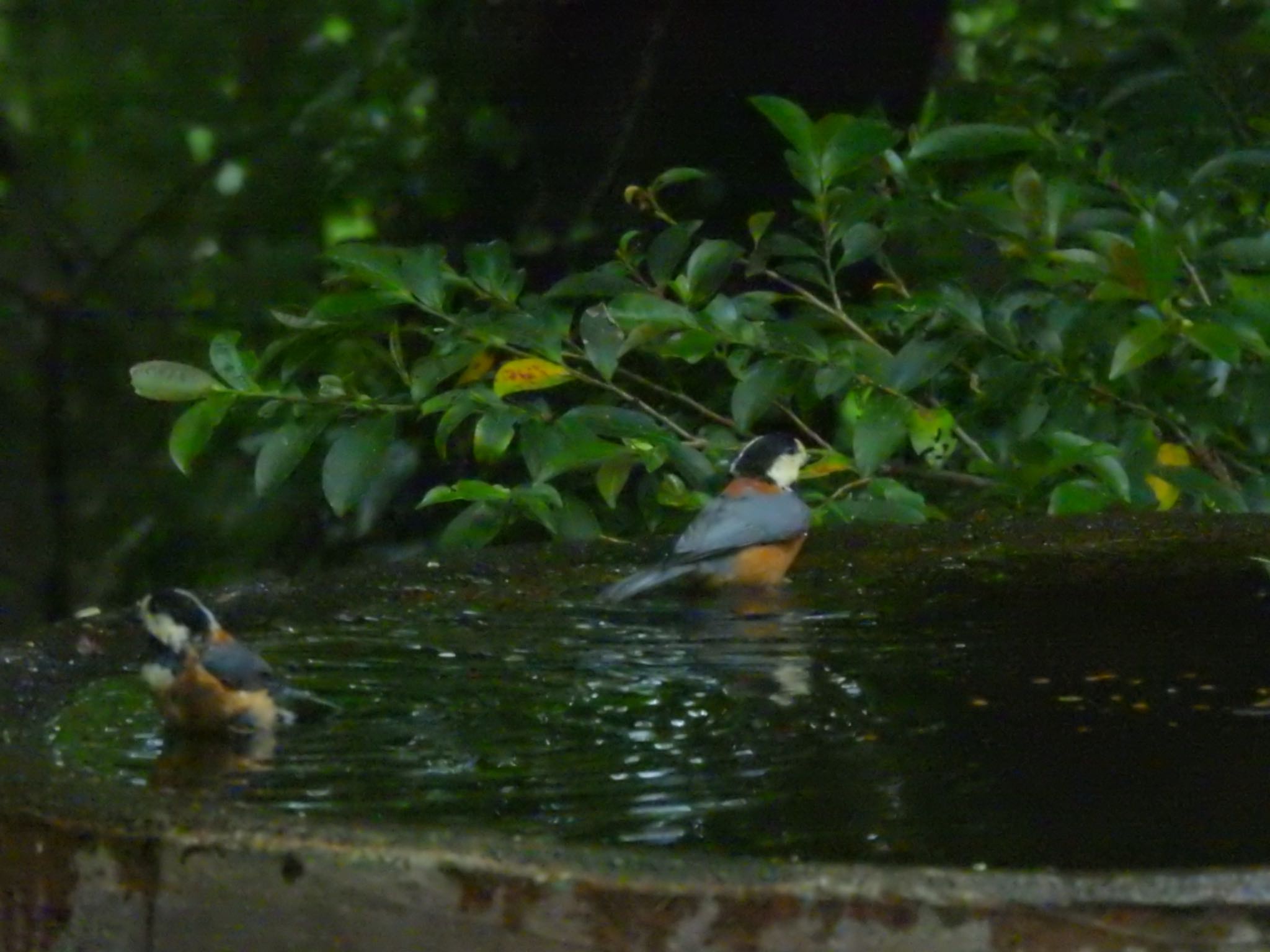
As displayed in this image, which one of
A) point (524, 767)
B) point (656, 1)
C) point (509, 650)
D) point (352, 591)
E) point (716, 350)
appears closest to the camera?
point (524, 767)

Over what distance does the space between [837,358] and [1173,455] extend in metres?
0.79

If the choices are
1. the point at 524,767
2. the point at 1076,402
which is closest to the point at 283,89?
the point at 1076,402

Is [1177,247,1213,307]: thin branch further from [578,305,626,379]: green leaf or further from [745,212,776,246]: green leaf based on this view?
[578,305,626,379]: green leaf

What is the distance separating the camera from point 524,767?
6.15 feet

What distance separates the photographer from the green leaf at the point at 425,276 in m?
3.75

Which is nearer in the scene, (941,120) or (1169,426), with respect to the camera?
(1169,426)

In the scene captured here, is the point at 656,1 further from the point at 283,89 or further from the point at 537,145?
the point at 283,89

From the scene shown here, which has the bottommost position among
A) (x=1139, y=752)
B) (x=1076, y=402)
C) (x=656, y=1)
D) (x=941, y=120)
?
(x=1139, y=752)

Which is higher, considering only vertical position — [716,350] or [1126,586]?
[716,350]

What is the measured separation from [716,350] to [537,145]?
111 centimetres

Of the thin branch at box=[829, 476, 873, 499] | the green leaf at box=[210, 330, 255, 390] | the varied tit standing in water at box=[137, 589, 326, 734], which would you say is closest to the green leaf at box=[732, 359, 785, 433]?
the thin branch at box=[829, 476, 873, 499]

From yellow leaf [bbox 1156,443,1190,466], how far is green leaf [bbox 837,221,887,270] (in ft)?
2.32

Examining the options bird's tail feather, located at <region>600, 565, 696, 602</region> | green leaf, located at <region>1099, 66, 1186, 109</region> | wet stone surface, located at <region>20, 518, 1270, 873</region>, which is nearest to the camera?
wet stone surface, located at <region>20, 518, 1270, 873</region>

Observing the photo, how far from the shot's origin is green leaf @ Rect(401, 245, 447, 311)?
375 centimetres
